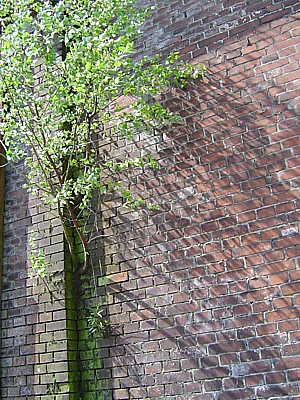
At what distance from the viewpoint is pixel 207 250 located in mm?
3104

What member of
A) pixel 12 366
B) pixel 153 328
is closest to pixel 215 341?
pixel 153 328

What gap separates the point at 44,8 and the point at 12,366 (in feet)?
8.74

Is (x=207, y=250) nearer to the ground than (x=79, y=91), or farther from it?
nearer to the ground

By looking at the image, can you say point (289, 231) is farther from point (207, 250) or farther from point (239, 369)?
point (239, 369)

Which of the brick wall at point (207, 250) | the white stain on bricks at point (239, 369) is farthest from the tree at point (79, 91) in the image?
the white stain on bricks at point (239, 369)

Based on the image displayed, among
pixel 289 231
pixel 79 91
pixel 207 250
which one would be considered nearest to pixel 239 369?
pixel 207 250

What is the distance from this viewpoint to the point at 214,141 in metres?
3.28

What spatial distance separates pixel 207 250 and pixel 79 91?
1364mm

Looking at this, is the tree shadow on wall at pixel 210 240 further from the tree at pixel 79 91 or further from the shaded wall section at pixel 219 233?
the tree at pixel 79 91

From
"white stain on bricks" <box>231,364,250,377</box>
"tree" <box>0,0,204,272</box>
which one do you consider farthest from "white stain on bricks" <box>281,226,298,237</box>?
"tree" <box>0,0,204,272</box>

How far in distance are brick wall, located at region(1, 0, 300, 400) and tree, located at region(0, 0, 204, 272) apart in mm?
167

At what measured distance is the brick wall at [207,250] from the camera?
2.84m

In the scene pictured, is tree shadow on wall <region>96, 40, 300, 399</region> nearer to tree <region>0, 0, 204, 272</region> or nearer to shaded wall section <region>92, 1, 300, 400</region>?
shaded wall section <region>92, 1, 300, 400</region>

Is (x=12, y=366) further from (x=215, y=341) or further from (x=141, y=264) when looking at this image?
(x=215, y=341)
